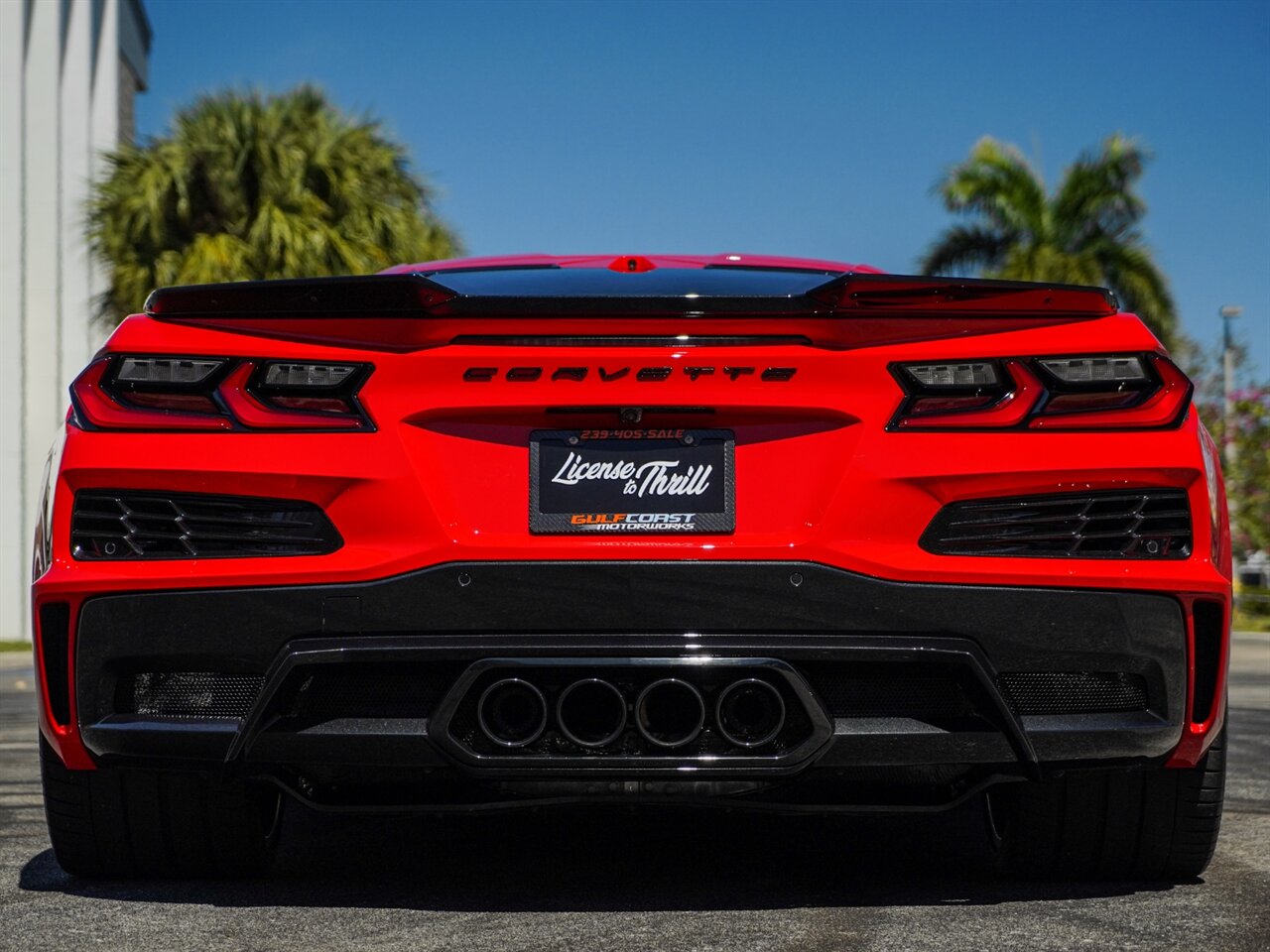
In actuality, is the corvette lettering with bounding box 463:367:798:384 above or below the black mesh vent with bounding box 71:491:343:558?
above

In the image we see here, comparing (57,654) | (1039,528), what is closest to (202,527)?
(57,654)

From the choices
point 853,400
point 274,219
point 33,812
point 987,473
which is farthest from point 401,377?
point 274,219

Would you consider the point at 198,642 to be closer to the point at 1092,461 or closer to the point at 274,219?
the point at 1092,461

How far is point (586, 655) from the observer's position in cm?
312

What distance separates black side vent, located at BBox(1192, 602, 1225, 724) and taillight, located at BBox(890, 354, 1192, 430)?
1.16ft

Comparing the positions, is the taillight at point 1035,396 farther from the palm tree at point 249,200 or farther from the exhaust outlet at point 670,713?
the palm tree at point 249,200

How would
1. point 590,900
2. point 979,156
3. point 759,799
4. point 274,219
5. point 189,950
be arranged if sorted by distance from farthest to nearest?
point 979,156 → point 274,219 → point 590,900 → point 759,799 → point 189,950

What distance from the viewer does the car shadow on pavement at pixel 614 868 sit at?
3545 millimetres

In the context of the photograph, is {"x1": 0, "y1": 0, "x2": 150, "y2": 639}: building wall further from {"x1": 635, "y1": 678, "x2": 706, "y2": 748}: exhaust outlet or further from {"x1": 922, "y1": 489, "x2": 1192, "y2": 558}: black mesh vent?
{"x1": 922, "y1": 489, "x2": 1192, "y2": 558}: black mesh vent

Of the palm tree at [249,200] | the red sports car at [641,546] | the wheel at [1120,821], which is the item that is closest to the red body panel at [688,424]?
the red sports car at [641,546]

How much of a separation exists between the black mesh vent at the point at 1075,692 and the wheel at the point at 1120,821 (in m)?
0.28

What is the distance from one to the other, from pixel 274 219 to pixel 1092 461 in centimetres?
1705

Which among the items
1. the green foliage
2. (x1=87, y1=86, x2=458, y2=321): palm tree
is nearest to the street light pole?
the green foliage

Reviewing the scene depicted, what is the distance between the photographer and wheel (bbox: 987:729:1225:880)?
11.5ft
